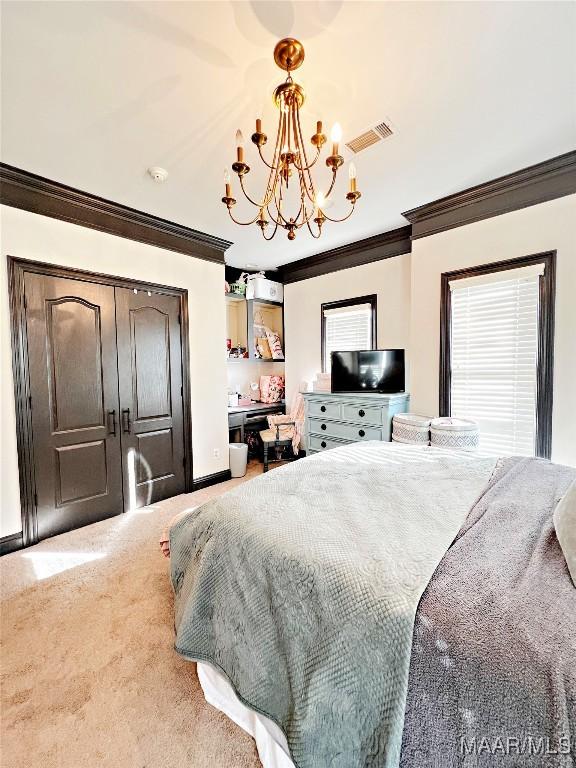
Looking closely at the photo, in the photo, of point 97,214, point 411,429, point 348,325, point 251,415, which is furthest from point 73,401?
point 348,325

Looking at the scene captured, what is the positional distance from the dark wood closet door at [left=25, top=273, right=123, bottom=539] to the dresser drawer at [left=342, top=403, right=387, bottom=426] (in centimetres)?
228

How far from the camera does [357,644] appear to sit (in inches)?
34.3

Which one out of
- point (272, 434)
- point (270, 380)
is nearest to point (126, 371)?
point (272, 434)

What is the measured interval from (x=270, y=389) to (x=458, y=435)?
9.24 ft

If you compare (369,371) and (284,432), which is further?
(284,432)

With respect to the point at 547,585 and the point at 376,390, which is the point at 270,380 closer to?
the point at 376,390

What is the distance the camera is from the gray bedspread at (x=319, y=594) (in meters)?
0.84

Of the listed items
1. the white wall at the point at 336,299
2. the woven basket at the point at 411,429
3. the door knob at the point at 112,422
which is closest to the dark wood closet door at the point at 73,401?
the door knob at the point at 112,422

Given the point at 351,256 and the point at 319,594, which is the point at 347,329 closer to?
the point at 351,256

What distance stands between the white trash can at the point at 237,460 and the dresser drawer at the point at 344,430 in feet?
2.90

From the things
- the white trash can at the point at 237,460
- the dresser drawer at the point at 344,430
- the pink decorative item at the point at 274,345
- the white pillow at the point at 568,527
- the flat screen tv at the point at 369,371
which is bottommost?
the white trash can at the point at 237,460

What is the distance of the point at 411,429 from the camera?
3.02 meters

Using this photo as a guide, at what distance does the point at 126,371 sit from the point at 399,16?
2973 mm

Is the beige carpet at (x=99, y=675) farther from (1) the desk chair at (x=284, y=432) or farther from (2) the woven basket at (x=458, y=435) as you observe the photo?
(2) the woven basket at (x=458, y=435)
